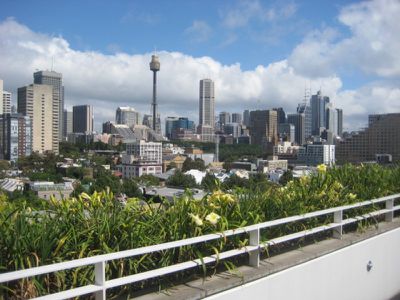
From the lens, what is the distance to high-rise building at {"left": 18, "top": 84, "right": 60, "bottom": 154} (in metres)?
136

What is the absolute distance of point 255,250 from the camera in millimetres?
3506

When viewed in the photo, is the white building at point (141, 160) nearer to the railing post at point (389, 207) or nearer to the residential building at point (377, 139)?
the residential building at point (377, 139)

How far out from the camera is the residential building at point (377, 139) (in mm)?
67750

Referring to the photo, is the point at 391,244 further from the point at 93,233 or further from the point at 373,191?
the point at 93,233

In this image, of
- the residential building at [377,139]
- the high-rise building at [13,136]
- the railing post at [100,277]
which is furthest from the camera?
the high-rise building at [13,136]

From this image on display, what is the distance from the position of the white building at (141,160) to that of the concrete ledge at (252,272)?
329 feet

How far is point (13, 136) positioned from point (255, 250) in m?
126

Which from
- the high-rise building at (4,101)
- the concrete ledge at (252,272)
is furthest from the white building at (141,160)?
the concrete ledge at (252,272)

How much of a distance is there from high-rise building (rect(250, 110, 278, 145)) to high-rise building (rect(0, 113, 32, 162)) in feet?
322

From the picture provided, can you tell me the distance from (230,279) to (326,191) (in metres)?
2.34

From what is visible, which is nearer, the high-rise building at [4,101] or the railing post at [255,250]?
the railing post at [255,250]

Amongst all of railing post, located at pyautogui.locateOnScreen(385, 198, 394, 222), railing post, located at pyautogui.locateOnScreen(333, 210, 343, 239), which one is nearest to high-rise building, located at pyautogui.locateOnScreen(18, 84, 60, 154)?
railing post, located at pyautogui.locateOnScreen(385, 198, 394, 222)

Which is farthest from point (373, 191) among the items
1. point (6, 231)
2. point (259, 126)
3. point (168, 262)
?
point (259, 126)

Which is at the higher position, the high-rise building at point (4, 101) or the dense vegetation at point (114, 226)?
the high-rise building at point (4, 101)
